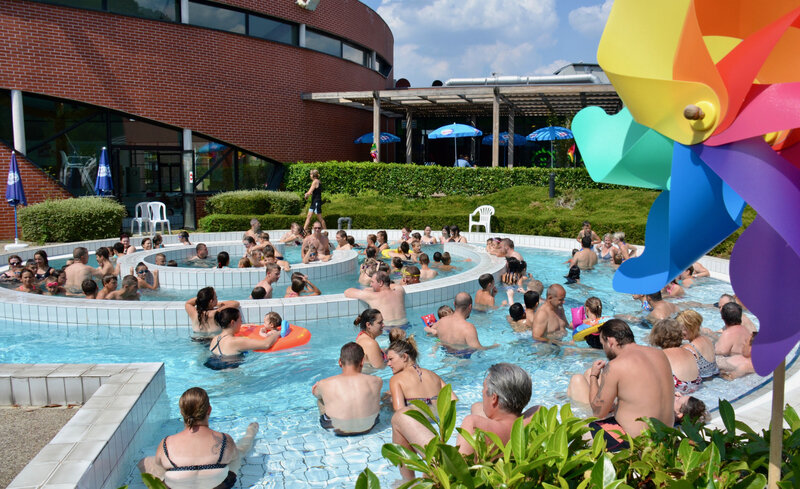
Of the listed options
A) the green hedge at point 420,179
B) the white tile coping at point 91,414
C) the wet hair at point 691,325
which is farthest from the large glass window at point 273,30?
the wet hair at point 691,325

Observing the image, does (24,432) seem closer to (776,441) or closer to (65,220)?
(776,441)

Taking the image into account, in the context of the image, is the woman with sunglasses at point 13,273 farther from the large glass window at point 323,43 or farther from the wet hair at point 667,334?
the large glass window at point 323,43

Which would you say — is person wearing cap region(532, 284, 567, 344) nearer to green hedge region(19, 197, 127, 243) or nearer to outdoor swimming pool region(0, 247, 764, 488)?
outdoor swimming pool region(0, 247, 764, 488)

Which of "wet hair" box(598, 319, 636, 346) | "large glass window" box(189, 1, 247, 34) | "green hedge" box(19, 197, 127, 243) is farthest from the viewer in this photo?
"large glass window" box(189, 1, 247, 34)

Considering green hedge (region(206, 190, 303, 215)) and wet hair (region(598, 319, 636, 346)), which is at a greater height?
green hedge (region(206, 190, 303, 215))

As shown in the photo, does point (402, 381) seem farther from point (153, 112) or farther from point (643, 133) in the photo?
point (153, 112)

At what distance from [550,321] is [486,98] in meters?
17.3

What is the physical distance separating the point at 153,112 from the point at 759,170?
20.3m

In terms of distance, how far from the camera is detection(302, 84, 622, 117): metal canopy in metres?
21.7

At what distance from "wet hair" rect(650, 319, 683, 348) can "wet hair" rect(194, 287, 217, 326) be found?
541cm

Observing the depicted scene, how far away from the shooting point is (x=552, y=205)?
19.9 meters

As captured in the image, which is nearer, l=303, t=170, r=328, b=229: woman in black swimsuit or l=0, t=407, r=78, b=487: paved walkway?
l=0, t=407, r=78, b=487: paved walkway

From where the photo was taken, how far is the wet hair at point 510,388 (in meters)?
3.71

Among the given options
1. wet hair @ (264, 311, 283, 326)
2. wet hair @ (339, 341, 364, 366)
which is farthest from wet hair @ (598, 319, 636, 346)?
wet hair @ (264, 311, 283, 326)
